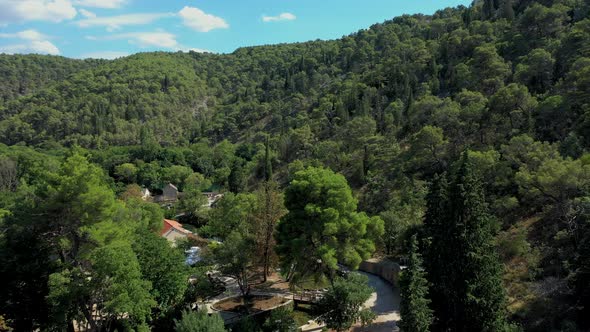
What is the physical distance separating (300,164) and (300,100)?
45.7 m

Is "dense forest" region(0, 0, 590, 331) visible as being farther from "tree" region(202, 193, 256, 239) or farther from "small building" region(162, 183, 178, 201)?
"small building" region(162, 183, 178, 201)

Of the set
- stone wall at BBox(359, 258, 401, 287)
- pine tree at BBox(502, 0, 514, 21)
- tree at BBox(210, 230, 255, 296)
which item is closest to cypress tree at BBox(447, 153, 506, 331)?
stone wall at BBox(359, 258, 401, 287)

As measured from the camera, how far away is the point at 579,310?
15336 mm

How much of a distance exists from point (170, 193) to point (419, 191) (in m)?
45.4

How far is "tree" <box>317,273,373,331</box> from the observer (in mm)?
17594

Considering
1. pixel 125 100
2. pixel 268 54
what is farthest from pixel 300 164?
pixel 268 54

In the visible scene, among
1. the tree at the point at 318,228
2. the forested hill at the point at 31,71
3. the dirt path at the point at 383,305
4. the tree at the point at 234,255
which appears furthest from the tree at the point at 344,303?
the forested hill at the point at 31,71

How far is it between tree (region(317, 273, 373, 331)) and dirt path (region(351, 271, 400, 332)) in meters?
1.36

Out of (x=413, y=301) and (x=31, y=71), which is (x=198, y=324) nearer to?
(x=413, y=301)

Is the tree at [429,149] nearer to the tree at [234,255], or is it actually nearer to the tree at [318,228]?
the tree at [318,228]

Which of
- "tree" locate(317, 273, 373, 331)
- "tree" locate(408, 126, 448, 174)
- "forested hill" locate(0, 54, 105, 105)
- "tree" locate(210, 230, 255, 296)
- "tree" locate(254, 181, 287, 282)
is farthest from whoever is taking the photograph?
"forested hill" locate(0, 54, 105, 105)

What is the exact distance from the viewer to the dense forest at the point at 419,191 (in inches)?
637

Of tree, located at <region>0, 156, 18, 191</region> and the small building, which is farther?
the small building

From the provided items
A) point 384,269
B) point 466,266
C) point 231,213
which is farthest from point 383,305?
point 231,213
